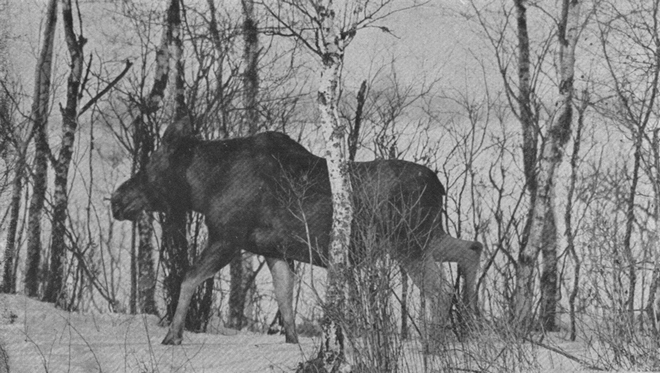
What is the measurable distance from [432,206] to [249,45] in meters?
7.39

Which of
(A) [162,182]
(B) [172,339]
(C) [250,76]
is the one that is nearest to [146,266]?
(A) [162,182]

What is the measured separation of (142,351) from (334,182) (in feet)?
8.69

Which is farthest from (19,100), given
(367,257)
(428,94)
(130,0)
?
(367,257)

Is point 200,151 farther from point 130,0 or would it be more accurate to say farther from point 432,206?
point 130,0

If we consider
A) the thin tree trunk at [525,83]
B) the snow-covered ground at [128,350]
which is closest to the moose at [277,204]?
the snow-covered ground at [128,350]

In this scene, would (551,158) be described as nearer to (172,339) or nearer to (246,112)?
(246,112)

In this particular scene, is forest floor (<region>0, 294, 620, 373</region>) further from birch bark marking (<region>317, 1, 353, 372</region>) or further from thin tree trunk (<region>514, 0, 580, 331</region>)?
thin tree trunk (<region>514, 0, 580, 331</region>)

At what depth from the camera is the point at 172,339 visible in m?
10.1

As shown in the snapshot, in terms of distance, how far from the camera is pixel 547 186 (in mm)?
14125

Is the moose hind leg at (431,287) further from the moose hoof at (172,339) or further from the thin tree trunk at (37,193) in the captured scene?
the thin tree trunk at (37,193)

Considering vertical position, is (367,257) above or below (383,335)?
above

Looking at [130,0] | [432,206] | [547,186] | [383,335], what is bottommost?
[383,335]

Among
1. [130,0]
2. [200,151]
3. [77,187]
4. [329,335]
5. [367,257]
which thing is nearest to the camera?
[367,257]

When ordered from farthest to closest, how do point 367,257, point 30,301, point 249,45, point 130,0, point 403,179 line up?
point 130,0 → point 249,45 → point 30,301 → point 403,179 → point 367,257
